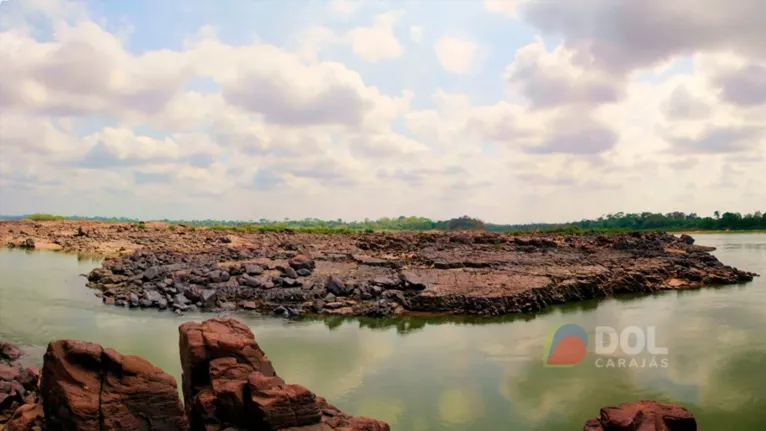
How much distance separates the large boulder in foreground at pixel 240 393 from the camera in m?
6.82

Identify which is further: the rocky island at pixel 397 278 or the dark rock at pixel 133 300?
the dark rock at pixel 133 300

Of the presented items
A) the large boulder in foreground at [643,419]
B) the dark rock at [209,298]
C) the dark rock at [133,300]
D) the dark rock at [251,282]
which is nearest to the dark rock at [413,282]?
the dark rock at [251,282]

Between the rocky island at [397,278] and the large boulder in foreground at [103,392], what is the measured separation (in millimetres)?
11645

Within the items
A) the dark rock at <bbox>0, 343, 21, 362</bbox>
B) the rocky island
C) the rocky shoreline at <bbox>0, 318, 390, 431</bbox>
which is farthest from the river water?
the rocky shoreline at <bbox>0, 318, 390, 431</bbox>

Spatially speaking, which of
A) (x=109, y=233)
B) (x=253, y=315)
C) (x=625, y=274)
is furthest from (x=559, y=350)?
(x=109, y=233)

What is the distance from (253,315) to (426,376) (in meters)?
8.27

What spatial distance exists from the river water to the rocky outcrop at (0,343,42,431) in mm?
2961

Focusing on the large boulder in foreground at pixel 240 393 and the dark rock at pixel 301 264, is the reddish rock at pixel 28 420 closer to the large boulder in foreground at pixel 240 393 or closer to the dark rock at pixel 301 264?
the large boulder in foreground at pixel 240 393

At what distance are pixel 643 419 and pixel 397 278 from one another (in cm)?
1538

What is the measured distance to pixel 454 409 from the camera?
10812 mm

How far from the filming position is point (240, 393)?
23.4 ft

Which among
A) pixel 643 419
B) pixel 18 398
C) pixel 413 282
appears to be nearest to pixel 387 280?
pixel 413 282

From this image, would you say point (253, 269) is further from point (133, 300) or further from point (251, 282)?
point (133, 300)

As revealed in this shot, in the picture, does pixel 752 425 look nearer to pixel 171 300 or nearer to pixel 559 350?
pixel 559 350
